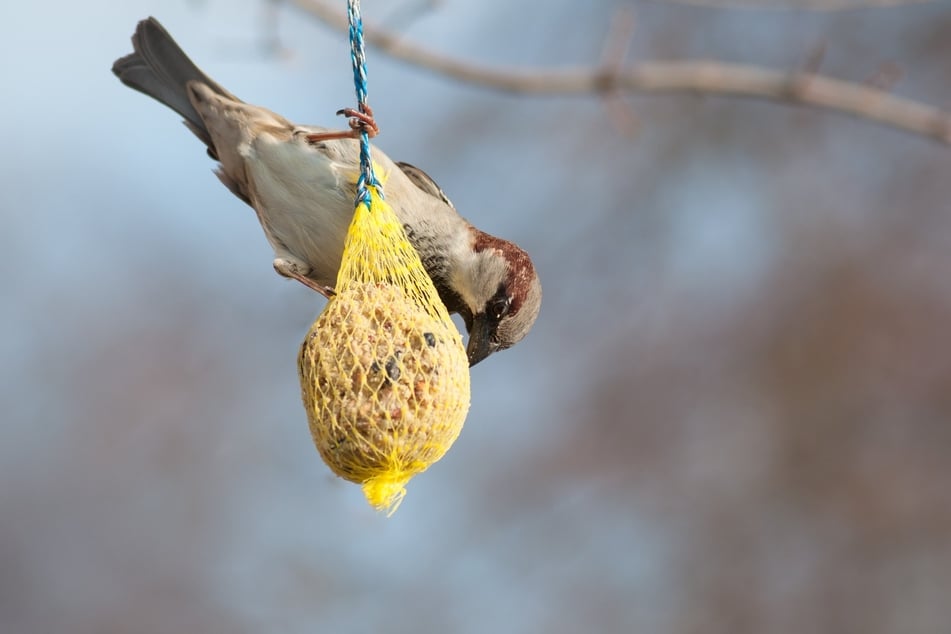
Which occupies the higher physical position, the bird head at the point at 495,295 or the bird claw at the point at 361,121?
the bird head at the point at 495,295

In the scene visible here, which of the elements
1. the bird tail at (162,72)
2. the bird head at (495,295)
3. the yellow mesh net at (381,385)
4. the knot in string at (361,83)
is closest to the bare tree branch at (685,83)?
the bird tail at (162,72)

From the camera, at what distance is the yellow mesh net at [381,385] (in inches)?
105

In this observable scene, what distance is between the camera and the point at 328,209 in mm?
3514

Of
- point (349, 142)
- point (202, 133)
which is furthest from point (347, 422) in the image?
point (202, 133)

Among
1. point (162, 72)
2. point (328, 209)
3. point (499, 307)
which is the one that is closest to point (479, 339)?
point (499, 307)

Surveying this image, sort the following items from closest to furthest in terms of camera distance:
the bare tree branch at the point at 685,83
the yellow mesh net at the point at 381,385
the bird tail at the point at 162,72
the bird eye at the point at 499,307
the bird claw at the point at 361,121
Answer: the yellow mesh net at the point at 381,385
the bird claw at the point at 361,121
the bird eye at the point at 499,307
the bird tail at the point at 162,72
the bare tree branch at the point at 685,83

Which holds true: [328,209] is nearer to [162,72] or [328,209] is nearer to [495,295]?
[495,295]

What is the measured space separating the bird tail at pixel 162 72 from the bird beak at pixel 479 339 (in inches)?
44.1

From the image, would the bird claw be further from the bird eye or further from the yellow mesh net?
the bird eye

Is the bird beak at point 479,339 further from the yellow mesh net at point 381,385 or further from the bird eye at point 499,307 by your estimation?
the yellow mesh net at point 381,385

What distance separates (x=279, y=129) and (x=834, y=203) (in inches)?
212

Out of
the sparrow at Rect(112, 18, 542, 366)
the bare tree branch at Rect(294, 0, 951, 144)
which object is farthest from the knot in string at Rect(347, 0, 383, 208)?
the bare tree branch at Rect(294, 0, 951, 144)

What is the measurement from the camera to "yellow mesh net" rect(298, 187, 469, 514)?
2.66m

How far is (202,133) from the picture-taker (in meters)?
3.96
